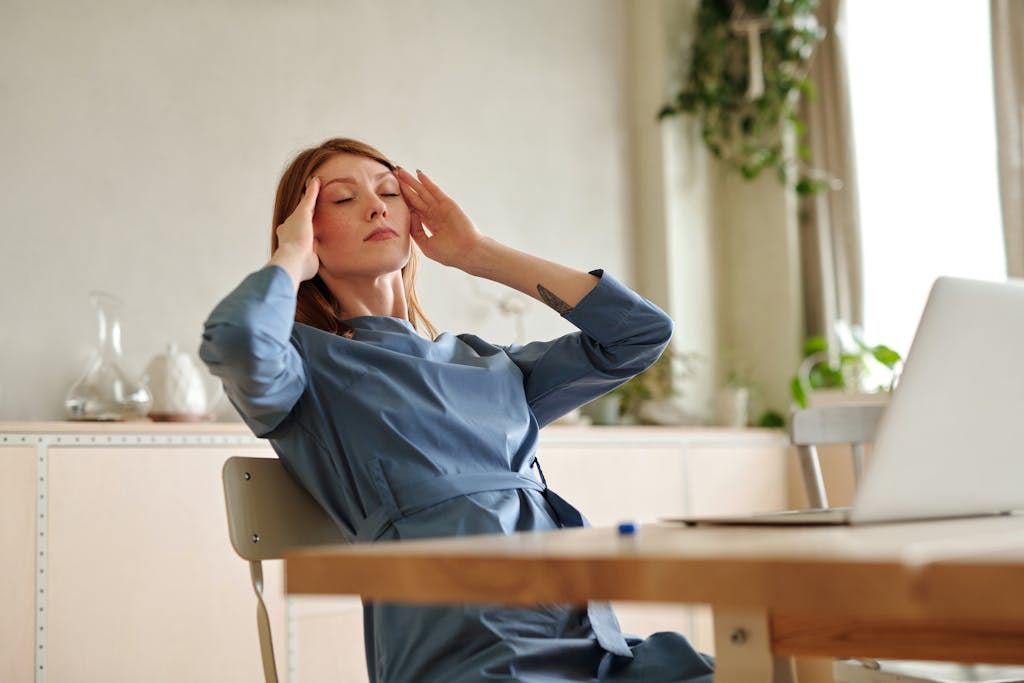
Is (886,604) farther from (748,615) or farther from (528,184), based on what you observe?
(528,184)

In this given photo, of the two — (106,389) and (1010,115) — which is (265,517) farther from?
(1010,115)

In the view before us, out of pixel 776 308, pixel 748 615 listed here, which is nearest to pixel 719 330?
pixel 776 308

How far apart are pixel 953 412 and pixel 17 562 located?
2030 millimetres

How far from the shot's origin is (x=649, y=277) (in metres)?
4.67

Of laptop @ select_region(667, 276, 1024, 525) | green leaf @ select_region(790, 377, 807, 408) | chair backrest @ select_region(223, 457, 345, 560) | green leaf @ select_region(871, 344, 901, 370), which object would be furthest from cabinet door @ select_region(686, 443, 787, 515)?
laptop @ select_region(667, 276, 1024, 525)

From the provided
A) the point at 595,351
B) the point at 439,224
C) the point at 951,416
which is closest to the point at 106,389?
the point at 439,224

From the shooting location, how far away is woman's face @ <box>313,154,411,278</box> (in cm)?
162

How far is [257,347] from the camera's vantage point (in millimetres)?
1278

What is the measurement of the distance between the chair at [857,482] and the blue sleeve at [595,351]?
18.8 inches

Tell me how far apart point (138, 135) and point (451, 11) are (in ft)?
4.51

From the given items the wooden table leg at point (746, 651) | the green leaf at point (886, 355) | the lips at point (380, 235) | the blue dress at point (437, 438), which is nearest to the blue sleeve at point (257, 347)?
the blue dress at point (437, 438)

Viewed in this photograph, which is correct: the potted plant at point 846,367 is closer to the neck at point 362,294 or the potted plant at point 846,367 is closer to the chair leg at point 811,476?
the chair leg at point 811,476

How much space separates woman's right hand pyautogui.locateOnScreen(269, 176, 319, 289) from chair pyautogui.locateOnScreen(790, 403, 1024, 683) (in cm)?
96

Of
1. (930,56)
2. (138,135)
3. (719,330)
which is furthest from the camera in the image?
A: (719,330)
